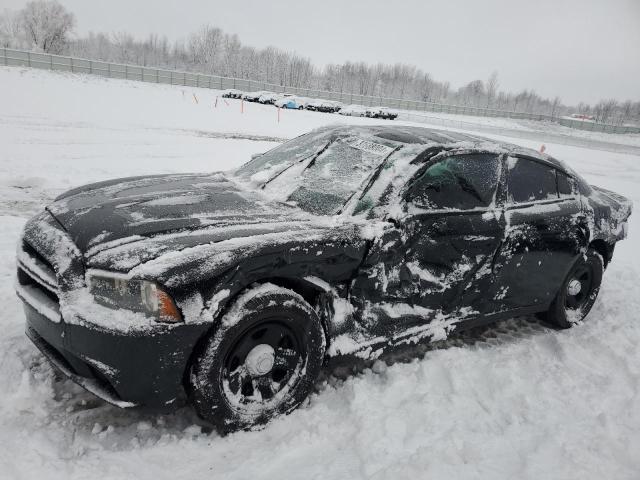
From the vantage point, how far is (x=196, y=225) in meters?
2.77

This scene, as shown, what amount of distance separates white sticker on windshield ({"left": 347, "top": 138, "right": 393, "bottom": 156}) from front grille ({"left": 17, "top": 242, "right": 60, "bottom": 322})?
7.34 feet

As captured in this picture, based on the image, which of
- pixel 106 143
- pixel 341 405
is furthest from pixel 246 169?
pixel 106 143

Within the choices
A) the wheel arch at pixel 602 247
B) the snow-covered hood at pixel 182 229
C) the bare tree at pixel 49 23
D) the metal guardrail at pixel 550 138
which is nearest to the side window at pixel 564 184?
the wheel arch at pixel 602 247

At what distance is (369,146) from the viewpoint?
Result: 3.62 metres

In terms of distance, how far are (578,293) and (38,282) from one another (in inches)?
180

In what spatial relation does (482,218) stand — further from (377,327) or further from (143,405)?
(143,405)

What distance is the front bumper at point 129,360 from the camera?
230cm

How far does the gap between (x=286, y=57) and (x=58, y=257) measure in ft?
342

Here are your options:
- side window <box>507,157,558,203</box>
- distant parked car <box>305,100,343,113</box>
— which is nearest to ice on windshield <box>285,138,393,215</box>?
side window <box>507,157,558,203</box>

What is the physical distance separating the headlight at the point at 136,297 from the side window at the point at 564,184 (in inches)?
139

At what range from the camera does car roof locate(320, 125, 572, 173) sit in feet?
11.8

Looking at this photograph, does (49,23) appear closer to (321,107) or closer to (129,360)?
(321,107)

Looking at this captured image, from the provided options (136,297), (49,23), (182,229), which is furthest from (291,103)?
(49,23)

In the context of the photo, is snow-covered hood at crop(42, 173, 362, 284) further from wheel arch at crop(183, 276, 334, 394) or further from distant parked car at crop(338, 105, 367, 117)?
distant parked car at crop(338, 105, 367, 117)
